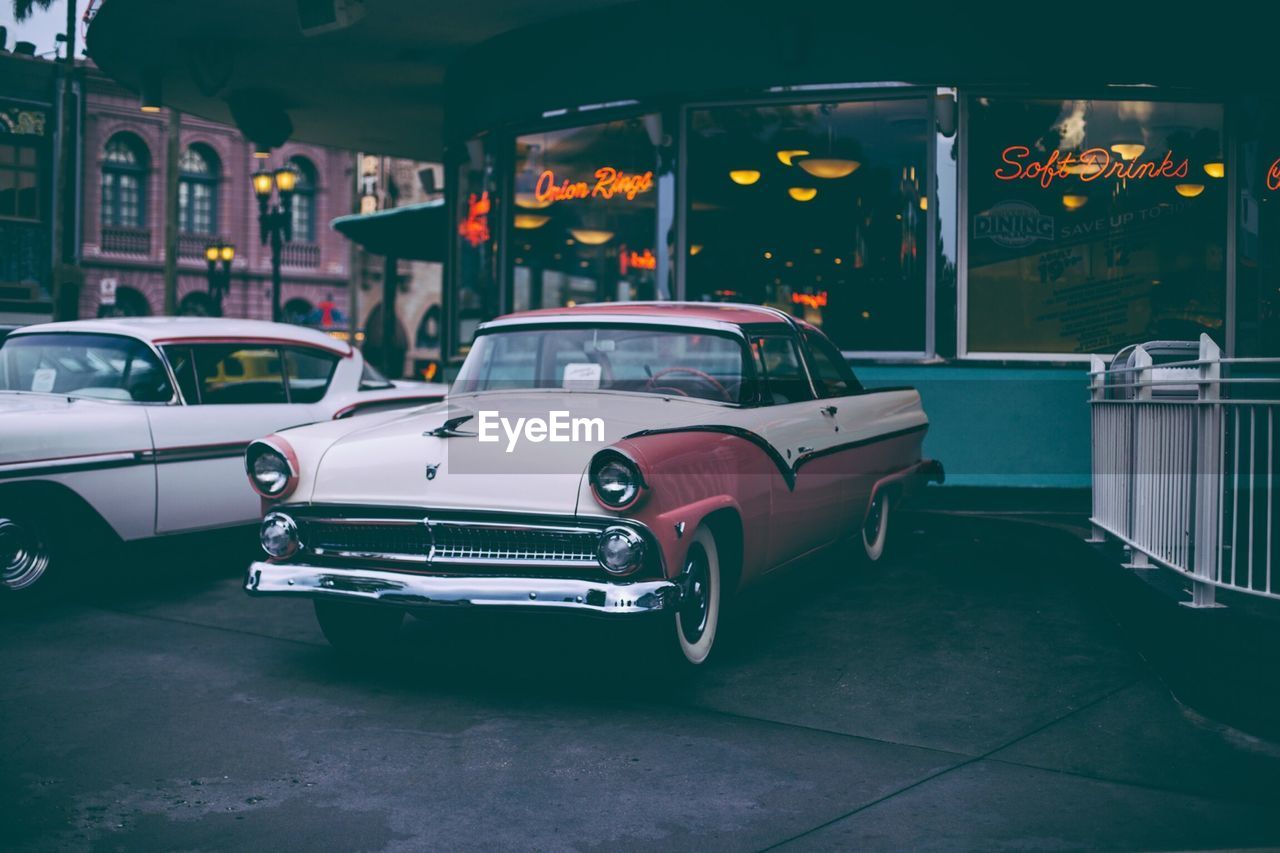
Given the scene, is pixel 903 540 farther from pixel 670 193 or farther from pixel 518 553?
pixel 518 553

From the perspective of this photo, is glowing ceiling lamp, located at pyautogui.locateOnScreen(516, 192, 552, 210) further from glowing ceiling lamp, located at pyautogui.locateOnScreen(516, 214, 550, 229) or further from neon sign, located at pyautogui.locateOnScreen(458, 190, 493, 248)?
neon sign, located at pyautogui.locateOnScreen(458, 190, 493, 248)

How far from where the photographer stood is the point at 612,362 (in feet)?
19.7

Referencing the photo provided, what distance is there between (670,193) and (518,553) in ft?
20.2

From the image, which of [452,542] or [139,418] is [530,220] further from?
[452,542]

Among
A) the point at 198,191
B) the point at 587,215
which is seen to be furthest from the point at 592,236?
the point at 198,191

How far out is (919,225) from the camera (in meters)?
9.80

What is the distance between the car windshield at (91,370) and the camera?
7105mm

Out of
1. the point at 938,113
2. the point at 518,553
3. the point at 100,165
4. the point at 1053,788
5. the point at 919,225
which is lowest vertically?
the point at 1053,788

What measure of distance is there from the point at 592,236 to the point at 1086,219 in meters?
4.07

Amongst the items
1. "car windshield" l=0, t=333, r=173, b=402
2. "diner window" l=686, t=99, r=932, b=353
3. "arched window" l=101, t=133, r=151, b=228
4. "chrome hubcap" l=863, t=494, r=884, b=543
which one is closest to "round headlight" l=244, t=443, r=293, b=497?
"car windshield" l=0, t=333, r=173, b=402

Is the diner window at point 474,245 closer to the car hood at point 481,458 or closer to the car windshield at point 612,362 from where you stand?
the car windshield at point 612,362

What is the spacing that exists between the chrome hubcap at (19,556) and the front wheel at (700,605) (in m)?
3.52

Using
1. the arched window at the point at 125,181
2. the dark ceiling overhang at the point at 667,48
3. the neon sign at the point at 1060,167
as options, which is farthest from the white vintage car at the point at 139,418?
the arched window at the point at 125,181

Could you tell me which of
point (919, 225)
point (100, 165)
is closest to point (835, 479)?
point (919, 225)
